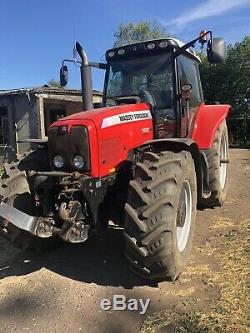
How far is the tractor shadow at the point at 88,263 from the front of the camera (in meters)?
4.21

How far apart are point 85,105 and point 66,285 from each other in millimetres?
2299

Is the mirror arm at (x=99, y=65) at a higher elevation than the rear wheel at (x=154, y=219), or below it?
higher

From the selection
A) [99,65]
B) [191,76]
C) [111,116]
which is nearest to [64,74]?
[99,65]

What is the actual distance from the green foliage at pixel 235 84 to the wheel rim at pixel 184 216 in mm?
17679

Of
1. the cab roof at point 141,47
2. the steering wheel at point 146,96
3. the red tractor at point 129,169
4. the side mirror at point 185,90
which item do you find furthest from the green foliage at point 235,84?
the steering wheel at point 146,96

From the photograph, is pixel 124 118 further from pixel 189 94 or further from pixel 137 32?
pixel 137 32

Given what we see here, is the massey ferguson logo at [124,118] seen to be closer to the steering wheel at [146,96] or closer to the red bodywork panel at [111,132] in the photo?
the red bodywork panel at [111,132]

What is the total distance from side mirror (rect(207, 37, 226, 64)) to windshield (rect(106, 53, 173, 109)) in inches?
23.2

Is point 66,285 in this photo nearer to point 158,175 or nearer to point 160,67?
point 158,175

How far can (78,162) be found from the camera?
3961mm

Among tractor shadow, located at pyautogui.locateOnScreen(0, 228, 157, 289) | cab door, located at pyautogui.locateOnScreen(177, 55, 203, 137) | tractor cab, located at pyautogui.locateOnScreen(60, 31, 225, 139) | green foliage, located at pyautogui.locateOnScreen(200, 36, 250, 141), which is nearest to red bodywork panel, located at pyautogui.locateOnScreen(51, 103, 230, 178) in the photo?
tractor cab, located at pyautogui.locateOnScreen(60, 31, 225, 139)

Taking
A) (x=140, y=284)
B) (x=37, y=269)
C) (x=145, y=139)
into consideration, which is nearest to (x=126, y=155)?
(x=145, y=139)

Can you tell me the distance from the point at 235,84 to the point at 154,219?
19.8 meters

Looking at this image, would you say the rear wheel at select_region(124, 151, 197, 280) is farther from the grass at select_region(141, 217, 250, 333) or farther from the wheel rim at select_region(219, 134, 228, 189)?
the wheel rim at select_region(219, 134, 228, 189)
